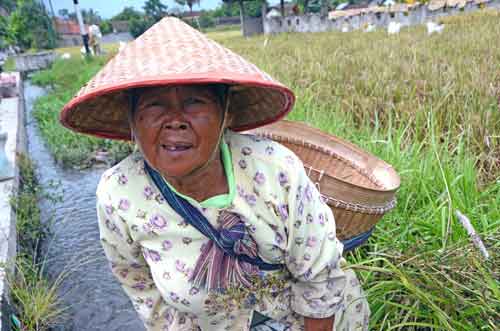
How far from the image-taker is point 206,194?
3.51 feet

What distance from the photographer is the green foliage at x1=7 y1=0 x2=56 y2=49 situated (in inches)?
990

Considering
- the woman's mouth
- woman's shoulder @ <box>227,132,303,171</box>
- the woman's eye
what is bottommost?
woman's shoulder @ <box>227,132,303,171</box>

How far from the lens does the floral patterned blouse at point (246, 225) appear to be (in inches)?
41.0

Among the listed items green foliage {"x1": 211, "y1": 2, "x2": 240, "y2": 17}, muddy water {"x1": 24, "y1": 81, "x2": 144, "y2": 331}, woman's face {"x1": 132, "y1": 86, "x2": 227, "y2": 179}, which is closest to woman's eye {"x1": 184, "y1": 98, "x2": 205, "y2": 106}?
woman's face {"x1": 132, "y1": 86, "x2": 227, "y2": 179}

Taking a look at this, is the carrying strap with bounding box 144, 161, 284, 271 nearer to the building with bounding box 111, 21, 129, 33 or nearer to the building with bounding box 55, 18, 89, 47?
the building with bounding box 55, 18, 89, 47

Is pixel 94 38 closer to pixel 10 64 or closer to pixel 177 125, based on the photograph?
pixel 10 64

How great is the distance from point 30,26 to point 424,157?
3149 centimetres

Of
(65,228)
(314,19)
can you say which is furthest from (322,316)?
(314,19)

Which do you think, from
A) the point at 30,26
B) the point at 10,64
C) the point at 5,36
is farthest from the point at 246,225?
the point at 30,26

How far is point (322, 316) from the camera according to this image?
3.87 feet

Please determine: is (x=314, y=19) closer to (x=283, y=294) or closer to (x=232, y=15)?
(x=283, y=294)

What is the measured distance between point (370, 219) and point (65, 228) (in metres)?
2.47

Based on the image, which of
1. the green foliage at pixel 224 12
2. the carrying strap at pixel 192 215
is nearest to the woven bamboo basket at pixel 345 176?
the carrying strap at pixel 192 215

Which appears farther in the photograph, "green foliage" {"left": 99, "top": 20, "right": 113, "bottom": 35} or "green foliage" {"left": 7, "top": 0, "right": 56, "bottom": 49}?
"green foliage" {"left": 99, "top": 20, "right": 113, "bottom": 35}
